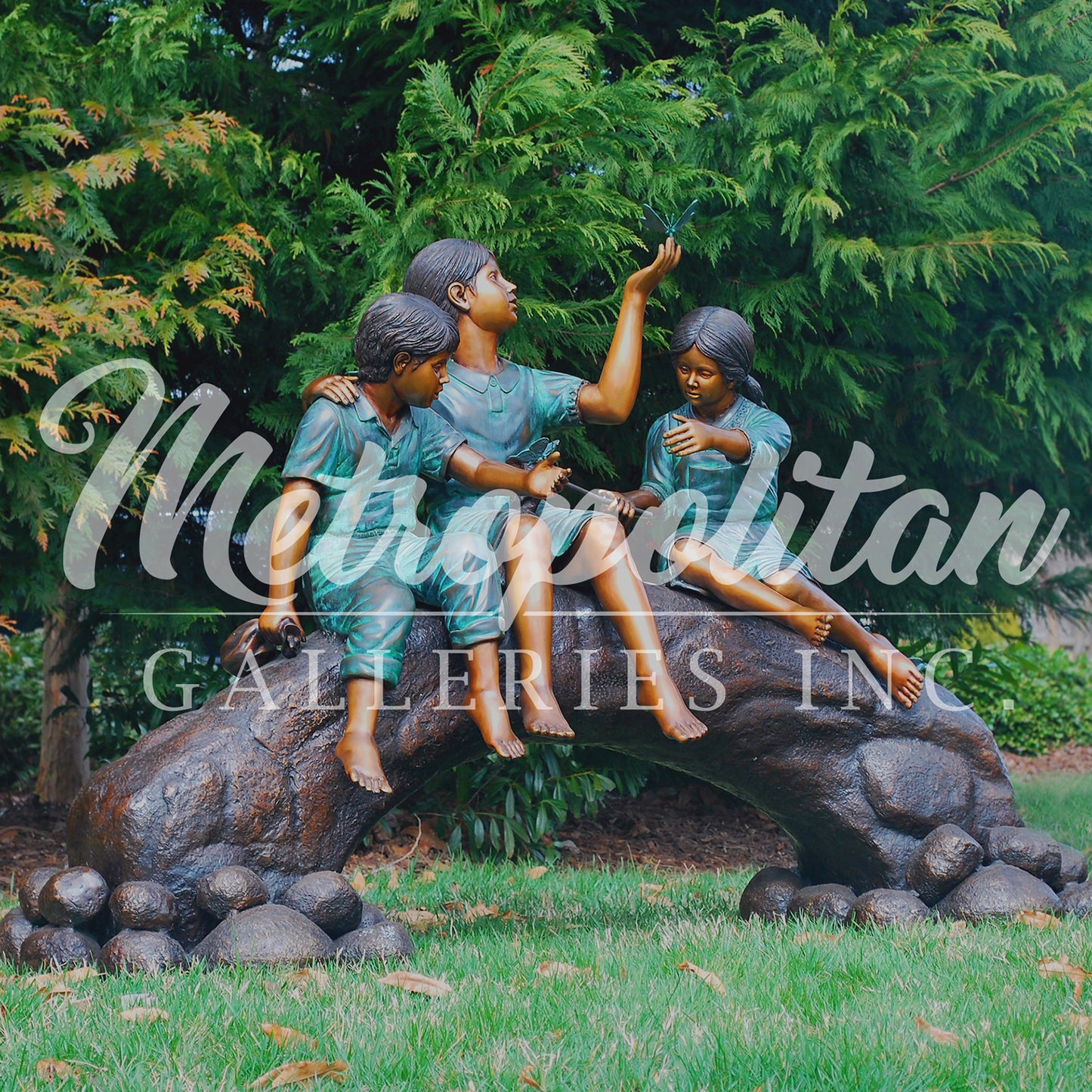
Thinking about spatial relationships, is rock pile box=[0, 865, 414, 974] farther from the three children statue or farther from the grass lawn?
the three children statue

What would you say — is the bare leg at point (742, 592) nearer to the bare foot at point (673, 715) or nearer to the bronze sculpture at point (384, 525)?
the bare foot at point (673, 715)

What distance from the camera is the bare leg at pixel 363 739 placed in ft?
12.3

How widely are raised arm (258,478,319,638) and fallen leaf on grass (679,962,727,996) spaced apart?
162 centimetres

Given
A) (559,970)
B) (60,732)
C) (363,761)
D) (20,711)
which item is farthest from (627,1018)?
(20,711)

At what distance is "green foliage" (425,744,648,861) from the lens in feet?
22.5

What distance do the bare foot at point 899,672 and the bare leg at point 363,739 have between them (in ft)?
6.10

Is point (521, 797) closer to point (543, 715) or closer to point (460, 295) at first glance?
point (543, 715)

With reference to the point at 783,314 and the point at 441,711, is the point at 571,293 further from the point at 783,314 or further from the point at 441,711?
the point at 441,711

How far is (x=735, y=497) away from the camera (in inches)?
182

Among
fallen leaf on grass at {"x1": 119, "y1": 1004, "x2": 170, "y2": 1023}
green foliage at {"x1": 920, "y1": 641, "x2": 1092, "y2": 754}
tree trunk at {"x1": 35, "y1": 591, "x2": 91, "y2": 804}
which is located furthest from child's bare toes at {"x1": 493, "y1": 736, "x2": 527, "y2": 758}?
green foliage at {"x1": 920, "y1": 641, "x2": 1092, "y2": 754}

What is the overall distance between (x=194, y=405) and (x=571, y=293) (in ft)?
6.59

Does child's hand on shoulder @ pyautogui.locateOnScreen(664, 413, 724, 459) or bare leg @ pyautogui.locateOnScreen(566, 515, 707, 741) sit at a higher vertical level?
child's hand on shoulder @ pyautogui.locateOnScreen(664, 413, 724, 459)

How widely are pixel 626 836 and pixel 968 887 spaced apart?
3.52 meters

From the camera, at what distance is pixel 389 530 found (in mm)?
4164
